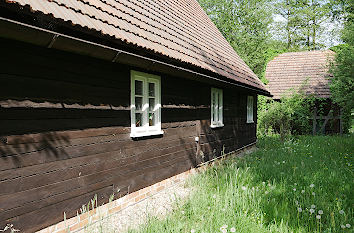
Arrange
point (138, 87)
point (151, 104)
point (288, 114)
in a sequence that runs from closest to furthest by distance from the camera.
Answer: point (138, 87) < point (151, 104) < point (288, 114)

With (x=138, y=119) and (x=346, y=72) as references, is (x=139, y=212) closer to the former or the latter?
(x=138, y=119)

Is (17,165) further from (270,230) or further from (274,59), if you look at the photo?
(274,59)

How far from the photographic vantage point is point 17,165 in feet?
10.4

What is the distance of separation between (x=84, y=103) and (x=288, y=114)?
14708mm

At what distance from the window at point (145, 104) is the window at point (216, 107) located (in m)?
3.08

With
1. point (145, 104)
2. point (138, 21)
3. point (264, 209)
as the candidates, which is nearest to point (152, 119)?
point (145, 104)

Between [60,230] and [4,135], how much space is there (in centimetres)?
152

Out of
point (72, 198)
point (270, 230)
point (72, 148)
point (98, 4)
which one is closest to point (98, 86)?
point (72, 148)

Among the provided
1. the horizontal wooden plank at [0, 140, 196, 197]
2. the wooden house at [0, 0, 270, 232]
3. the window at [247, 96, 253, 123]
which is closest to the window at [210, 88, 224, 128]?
the wooden house at [0, 0, 270, 232]

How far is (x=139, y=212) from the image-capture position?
15.1 feet

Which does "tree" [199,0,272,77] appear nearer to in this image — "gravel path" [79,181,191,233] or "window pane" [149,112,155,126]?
"window pane" [149,112,155,126]

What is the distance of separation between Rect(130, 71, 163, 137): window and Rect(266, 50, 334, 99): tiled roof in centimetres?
1402

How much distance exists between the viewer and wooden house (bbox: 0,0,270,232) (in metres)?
3.12

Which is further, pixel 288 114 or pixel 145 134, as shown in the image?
pixel 288 114
